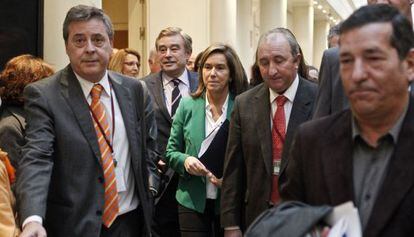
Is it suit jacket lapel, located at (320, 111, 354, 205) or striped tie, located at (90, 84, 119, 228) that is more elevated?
suit jacket lapel, located at (320, 111, 354, 205)

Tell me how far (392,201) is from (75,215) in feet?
5.73

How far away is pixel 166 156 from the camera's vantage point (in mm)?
4348

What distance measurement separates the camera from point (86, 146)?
3004 millimetres

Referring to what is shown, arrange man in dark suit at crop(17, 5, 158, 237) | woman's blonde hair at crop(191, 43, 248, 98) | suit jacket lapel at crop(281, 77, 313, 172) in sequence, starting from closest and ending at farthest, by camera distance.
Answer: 1. man in dark suit at crop(17, 5, 158, 237)
2. suit jacket lapel at crop(281, 77, 313, 172)
3. woman's blonde hair at crop(191, 43, 248, 98)

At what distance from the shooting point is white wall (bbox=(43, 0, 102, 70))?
5.16m

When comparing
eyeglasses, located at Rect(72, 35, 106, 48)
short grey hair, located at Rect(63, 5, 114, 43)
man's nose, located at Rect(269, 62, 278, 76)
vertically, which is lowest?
man's nose, located at Rect(269, 62, 278, 76)

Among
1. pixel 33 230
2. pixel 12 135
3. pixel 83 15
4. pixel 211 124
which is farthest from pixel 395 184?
pixel 211 124

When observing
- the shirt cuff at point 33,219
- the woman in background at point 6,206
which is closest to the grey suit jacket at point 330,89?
the shirt cuff at point 33,219

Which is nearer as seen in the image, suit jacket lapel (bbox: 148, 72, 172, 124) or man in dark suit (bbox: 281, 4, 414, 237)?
man in dark suit (bbox: 281, 4, 414, 237)

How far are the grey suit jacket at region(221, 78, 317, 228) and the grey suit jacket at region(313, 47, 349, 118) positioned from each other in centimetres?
79

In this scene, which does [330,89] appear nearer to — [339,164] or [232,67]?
[339,164]

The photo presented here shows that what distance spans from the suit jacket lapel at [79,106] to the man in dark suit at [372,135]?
1.41m

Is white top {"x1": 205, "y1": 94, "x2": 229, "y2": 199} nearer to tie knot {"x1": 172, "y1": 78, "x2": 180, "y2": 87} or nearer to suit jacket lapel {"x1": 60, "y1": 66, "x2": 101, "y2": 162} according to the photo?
tie knot {"x1": 172, "y1": 78, "x2": 180, "y2": 87}

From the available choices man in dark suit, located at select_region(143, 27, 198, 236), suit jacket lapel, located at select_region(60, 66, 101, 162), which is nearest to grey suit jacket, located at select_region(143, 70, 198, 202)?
man in dark suit, located at select_region(143, 27, 198, 236)
